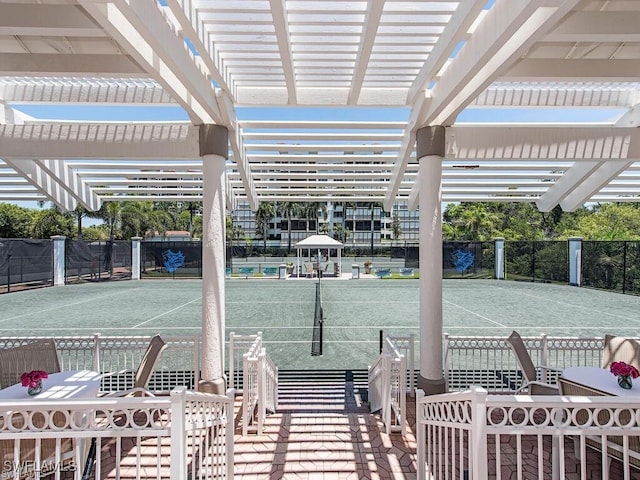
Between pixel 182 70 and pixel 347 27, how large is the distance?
179 cm

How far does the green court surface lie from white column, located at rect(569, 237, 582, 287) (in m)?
1.39

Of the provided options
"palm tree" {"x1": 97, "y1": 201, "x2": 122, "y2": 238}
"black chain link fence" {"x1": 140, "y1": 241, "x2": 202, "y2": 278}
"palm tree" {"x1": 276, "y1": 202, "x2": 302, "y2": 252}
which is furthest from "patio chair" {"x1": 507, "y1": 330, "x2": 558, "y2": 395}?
"palm tree" {"x1": 276, "y1": 202, "x2": 302, "y2": 252}

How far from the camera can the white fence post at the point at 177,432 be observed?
221cm

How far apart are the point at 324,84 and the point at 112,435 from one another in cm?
500

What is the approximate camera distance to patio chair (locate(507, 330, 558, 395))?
172 inches

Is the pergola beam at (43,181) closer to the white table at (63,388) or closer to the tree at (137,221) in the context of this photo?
the white table at (63,388)

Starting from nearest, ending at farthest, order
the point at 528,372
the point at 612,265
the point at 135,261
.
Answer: the point at 528,372 < the point at 612,265 < the point at 135,261

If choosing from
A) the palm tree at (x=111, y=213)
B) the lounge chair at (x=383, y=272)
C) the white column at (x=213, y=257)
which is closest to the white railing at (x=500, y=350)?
the white column at (x=213, y=257)

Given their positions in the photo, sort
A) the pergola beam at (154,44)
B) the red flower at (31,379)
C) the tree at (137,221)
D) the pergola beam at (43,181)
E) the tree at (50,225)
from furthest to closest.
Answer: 1. the tree at (137,221)
2. the tree at (50,225)
3. the pergola beam at (43,181)
4. the red flower at (31,379)
5. the pergola beam at (154,44)

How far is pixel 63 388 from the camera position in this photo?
142 inches

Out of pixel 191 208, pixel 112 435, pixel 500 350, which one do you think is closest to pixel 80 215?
pixel 191 208

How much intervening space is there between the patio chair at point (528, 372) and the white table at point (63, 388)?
15.8ft

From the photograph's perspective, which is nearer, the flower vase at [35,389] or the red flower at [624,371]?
the flower vase at [35,389]

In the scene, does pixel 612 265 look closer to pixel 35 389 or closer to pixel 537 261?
pixel 537 261
